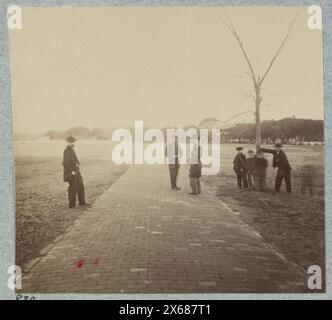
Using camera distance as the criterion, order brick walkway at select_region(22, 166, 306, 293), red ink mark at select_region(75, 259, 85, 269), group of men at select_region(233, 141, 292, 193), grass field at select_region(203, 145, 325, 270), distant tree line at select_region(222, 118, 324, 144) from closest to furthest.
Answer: brick walkway at select_region(22, 166, 306, 293) → red ink mark at select_region(75, 259, 85, 269) → grass field at select_region(203, 145, 325, 270) → distant tree line at select_region(222, 118, 324, 144) → group of men at select_region(233, 141, 292, 193)

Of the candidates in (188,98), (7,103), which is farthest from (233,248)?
(7,103)

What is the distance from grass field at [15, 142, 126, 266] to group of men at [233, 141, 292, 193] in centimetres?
170

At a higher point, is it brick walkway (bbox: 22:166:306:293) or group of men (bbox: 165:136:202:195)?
group of men (bbox: 165:136:202:195)

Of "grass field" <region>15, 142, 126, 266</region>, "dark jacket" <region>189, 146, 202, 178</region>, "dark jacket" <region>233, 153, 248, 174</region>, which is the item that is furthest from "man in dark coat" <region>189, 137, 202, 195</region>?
"grass field" <region>15, 142, 126, 266</region>

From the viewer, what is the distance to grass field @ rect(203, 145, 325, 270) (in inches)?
201

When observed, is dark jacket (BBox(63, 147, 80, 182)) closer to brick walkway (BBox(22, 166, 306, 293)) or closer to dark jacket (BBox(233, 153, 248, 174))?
brick walkway (BBox(22, 166, 306, 293))

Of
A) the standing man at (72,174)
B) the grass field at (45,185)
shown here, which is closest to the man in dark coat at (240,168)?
the grass field at (45,185)

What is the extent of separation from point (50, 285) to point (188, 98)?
10.2 ft

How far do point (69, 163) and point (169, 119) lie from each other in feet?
5.18

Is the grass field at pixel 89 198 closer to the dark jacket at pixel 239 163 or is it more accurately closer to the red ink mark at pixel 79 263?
the dark jacket at pixel 239 163

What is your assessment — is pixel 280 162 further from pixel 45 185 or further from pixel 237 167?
pixel 45 185
